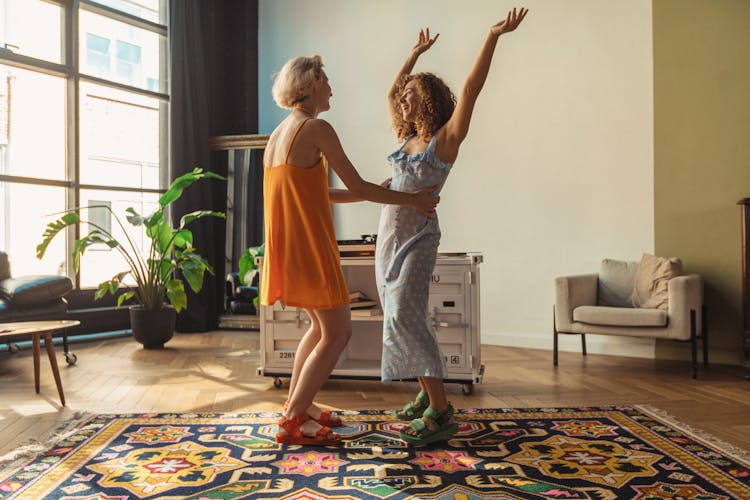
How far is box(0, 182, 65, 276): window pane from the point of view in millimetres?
5168

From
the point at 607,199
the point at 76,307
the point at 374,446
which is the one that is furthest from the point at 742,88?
the point at 76,307

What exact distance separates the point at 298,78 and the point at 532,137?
3280 millimetres

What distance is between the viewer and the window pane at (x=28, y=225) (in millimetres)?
5168

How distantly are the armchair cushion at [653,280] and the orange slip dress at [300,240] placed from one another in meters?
2.75

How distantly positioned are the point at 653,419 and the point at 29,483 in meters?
2.43

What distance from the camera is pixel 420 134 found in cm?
246

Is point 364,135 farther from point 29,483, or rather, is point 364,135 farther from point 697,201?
point 29,483

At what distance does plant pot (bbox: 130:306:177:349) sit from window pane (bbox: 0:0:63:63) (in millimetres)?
2342

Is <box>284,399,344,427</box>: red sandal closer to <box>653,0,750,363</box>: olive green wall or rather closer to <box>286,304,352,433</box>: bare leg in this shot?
<box>286,304,352,433</box>: bare leg

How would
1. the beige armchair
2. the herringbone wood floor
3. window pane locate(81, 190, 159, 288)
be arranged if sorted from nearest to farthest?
the herringbone wood floor → the beige armchair → window pane locate(81, 190, 159, 288)

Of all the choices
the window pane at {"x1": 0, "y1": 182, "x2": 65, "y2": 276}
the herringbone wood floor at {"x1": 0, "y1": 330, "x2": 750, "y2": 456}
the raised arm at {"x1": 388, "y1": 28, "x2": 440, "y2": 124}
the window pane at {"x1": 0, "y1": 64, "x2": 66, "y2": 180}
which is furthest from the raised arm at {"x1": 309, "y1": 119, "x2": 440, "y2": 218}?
the window pane at {"x1": 0, "y1": 64, "x2": 66, "y2": 180}

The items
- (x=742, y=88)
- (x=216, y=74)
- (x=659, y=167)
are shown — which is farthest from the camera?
(x=216, y=74)

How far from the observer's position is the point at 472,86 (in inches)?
87.7

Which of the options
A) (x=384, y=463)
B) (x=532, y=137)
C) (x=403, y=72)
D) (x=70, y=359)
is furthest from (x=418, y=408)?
(x=532, y=137)
